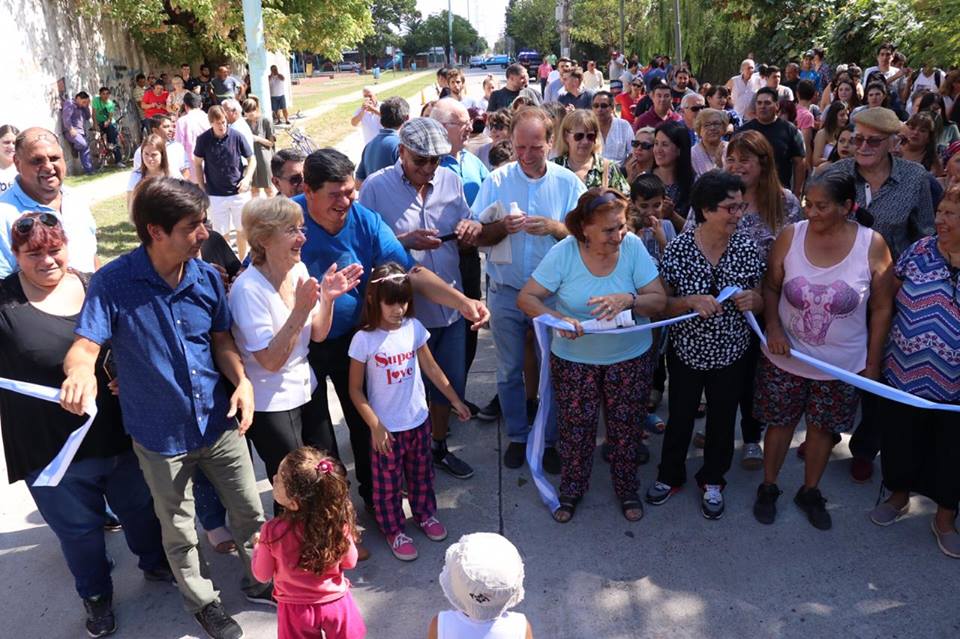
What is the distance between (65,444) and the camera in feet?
10.00

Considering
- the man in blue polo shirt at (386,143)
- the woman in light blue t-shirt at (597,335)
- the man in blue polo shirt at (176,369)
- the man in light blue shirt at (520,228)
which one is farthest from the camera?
the man in blue polo shirt at (386,143)

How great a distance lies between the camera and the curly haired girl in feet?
8.68

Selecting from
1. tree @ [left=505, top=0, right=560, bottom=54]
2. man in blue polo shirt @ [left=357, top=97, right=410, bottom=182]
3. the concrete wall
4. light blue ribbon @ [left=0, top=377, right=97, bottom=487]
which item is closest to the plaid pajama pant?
light blue ribbon @ [left=0, top=377, right=97, bottom=487]

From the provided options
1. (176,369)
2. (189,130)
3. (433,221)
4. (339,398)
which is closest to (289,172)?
(433,221)

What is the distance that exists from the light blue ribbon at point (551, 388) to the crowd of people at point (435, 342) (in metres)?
0.06

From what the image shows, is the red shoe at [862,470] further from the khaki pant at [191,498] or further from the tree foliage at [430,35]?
the tree foliage at [430,35]

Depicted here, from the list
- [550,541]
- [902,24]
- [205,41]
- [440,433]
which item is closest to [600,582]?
[550,541]

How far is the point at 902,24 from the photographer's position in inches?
→ 730

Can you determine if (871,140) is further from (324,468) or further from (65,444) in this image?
(65,444)

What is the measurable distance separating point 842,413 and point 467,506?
2.15m

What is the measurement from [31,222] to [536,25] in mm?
71294

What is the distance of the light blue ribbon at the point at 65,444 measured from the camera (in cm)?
293

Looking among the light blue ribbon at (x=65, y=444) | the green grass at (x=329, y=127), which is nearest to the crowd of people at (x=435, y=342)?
the light blue ribbon at (x=65, y=444)

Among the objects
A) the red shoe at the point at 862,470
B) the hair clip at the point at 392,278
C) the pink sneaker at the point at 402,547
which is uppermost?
the hair clip at the point at 392,278
